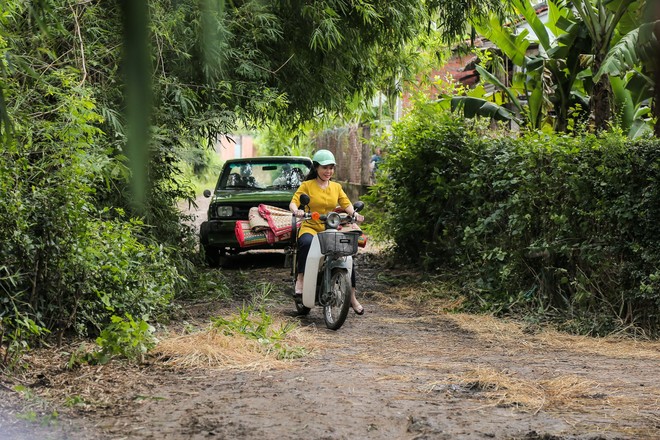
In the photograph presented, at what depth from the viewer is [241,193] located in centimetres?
1352

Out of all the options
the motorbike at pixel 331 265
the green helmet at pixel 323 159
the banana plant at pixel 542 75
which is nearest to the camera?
the motorbike at pixel 331 265

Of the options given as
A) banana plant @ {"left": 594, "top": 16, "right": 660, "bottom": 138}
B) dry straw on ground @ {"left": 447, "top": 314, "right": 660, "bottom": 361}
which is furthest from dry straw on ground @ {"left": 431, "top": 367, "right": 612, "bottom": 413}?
banana plant @ {"left": 594, "top": 16, "right": 660, "bottom": 138}

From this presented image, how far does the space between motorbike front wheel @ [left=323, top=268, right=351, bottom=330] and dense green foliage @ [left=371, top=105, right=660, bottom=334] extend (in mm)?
1762

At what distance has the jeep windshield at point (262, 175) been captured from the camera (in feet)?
45.9

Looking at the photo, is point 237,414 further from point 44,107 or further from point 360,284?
point 360,284

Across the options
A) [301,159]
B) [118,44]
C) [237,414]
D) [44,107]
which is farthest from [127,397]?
[301,159]

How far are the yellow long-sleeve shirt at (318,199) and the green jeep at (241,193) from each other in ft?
11.6

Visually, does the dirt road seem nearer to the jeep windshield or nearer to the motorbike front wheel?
the motorbike front wheel

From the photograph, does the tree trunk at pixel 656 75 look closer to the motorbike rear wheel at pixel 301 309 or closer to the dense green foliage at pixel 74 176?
the dense green foliage at pixel 74 176

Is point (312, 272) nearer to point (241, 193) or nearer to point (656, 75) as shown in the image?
point (241, 193)

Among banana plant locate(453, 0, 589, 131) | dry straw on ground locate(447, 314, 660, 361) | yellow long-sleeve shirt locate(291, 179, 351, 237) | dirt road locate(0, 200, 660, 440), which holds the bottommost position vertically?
dry straw on ground locate(447, 314, 660, 361)

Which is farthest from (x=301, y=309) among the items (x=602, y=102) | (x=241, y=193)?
(x=602, y=102)

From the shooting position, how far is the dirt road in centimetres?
448

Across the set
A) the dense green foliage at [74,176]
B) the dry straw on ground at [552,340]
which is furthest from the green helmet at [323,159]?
the dry straw on ground at [552,340]
